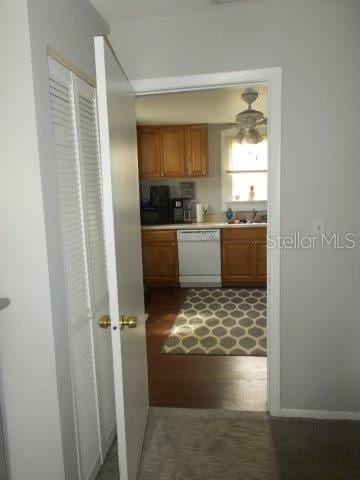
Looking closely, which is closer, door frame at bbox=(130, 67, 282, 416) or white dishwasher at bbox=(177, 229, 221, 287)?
door frame at bbox=(130, 67, 282, 416)

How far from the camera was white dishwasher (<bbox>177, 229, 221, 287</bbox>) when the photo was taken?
4645 mm

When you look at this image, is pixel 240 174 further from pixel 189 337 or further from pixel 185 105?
pixel 189 337

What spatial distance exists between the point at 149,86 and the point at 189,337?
2.24 meters

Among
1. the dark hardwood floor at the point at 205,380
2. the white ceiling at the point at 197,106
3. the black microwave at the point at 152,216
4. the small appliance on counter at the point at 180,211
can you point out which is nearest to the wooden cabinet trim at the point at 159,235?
the black microwave at the point at 152,216

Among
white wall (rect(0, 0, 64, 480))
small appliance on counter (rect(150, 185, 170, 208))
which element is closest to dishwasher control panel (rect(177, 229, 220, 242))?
small appliance on counter (rect(150, 185, 170, 208))

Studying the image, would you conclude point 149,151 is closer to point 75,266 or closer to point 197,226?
point 197,226

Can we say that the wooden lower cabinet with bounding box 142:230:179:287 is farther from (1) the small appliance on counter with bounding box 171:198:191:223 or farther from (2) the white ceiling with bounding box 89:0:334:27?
(2) the white ceiling with bounding box 89:0:334:27

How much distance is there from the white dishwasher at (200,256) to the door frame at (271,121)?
2607mm

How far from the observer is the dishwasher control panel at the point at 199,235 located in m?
4.61

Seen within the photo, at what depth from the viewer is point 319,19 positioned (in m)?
1.77

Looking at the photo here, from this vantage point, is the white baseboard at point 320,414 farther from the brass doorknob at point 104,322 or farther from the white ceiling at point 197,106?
the white ceiling at point 197,106

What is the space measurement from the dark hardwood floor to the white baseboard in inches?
6.3

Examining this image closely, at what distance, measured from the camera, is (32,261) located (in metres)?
1.26

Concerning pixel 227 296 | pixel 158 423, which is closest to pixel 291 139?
pixel 158 423
